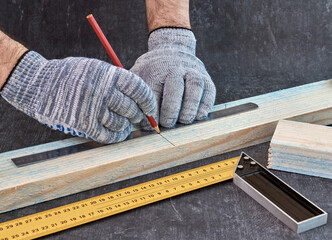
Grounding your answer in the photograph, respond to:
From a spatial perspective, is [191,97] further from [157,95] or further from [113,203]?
[113,203]

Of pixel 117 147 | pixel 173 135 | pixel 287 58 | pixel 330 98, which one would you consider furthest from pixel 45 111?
pixel 287 58

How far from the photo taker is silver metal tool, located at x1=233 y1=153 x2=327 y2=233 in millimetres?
1395

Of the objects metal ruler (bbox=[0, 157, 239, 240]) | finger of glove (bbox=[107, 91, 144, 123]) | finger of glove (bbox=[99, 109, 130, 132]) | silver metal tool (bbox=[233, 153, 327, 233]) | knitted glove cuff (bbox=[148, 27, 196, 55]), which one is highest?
knitted glove cuff (bbox=[148, 27, 196, 55])

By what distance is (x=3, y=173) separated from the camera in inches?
64.6

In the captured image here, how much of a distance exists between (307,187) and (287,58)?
1569 mm

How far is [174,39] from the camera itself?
2.14 m

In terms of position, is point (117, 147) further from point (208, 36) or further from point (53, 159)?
point (208, 36)

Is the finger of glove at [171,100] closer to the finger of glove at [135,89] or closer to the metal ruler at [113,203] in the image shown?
the finger of glove at [135,89]

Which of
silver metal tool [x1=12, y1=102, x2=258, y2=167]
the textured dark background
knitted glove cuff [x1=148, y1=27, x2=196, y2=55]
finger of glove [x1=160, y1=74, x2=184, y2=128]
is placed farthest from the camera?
the textured dark background

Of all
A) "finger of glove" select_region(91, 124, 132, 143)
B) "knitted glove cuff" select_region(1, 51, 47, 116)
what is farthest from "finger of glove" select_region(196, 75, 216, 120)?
"knitted glove cuff" select_region(1, 51, 47, 116)

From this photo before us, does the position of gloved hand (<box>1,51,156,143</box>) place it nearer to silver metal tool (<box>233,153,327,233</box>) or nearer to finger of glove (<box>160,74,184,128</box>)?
finger of glove (<box>160,74,184,128</box>)

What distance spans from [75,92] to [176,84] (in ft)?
1.55

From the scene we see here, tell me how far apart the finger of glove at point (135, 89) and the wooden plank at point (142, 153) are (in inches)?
7.7

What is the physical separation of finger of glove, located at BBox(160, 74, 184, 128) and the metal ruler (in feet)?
0.98
